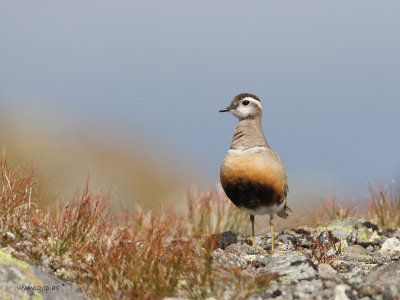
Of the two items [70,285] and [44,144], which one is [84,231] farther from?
[44,144]

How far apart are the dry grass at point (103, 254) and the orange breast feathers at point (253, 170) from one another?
4.73 ft

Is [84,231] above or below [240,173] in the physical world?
below

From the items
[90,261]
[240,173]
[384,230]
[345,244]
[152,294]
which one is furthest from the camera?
[384,230]

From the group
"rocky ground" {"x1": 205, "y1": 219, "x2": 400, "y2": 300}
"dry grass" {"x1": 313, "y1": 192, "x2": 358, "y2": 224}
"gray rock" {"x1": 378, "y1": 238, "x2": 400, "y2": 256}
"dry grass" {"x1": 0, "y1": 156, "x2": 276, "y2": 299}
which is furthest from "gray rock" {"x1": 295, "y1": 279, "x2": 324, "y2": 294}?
"dry grass" {"x1": 313, "y1": 192, "x2": 358, "y2": 224}

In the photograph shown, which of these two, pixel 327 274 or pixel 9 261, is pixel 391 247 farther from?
pixel 9 261

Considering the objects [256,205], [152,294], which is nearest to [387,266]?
[256,205]

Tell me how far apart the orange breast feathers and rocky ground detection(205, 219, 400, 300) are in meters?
1.15

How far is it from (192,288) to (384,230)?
6.99 metres

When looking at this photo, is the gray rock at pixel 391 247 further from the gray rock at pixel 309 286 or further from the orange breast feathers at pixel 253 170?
the gray rock at pixel 309 286

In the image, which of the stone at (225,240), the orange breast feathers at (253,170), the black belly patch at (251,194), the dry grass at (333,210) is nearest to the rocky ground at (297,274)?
the stone at (225,240)

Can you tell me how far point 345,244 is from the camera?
9906 millimetres

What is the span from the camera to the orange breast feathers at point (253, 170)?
8766mm

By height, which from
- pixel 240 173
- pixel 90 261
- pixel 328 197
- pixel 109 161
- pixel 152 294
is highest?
pixel 109 161

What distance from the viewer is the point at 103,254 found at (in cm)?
732
